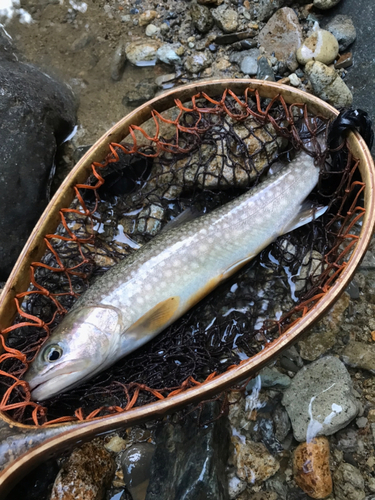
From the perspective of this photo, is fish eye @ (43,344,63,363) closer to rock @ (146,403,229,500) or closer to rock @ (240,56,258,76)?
rock @ (146,403,229,500)

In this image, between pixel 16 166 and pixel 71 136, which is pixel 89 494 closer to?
pixel 16 166

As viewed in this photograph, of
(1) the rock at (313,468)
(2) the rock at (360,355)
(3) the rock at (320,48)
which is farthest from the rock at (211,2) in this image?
(1) the rock at (313,468)

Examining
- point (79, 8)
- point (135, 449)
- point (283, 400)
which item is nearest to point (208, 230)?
point (283, 400)

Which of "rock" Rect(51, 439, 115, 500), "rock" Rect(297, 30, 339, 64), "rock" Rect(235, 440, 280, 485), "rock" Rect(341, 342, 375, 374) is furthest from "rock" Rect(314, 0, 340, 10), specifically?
"rock" Rect(51, 439, 115, 500)

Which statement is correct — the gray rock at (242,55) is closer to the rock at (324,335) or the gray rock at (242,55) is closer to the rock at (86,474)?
the rock at (324,335)

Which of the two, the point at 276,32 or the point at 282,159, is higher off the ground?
the point at 276,32

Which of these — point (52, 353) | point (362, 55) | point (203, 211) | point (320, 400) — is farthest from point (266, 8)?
point (52, 353)
